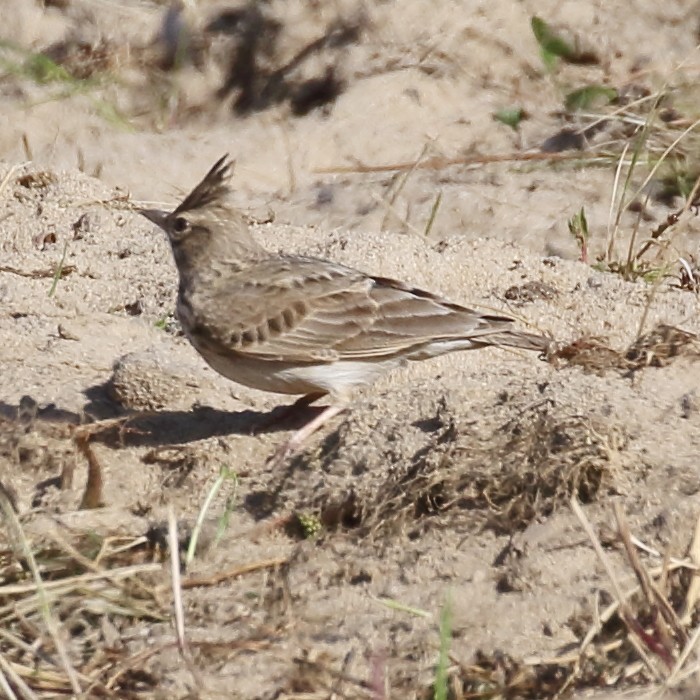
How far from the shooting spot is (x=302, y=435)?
486cm

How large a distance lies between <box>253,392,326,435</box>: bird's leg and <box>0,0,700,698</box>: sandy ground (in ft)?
0.19

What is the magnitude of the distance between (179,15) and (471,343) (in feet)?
13.9

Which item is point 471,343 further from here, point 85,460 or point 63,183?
point 63,183

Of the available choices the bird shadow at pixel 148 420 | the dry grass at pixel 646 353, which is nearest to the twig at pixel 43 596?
the bird shadow at pixel 148 420

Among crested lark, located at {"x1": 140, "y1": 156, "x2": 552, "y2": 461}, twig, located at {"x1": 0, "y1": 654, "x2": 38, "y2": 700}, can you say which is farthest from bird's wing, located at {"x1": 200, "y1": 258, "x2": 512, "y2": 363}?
twig, located at {"x1": 0, "y1": 654, "x2": 38, "y2": 700}

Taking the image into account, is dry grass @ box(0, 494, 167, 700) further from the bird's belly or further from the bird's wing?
the bird's wing

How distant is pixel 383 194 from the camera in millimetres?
7414

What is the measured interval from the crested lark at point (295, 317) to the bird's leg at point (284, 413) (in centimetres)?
2

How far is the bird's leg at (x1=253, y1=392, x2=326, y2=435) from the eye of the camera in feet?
16.9

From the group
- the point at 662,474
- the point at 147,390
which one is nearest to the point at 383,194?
the point at 147,390

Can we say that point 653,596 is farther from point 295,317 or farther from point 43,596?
point 295,317

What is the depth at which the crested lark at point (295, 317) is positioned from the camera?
5199mm

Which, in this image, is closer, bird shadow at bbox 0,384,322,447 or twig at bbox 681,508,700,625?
twig at bbox 681,508,700,625

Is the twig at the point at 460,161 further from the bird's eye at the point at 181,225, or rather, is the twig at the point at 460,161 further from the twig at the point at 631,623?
the twig at the point at 631,623
